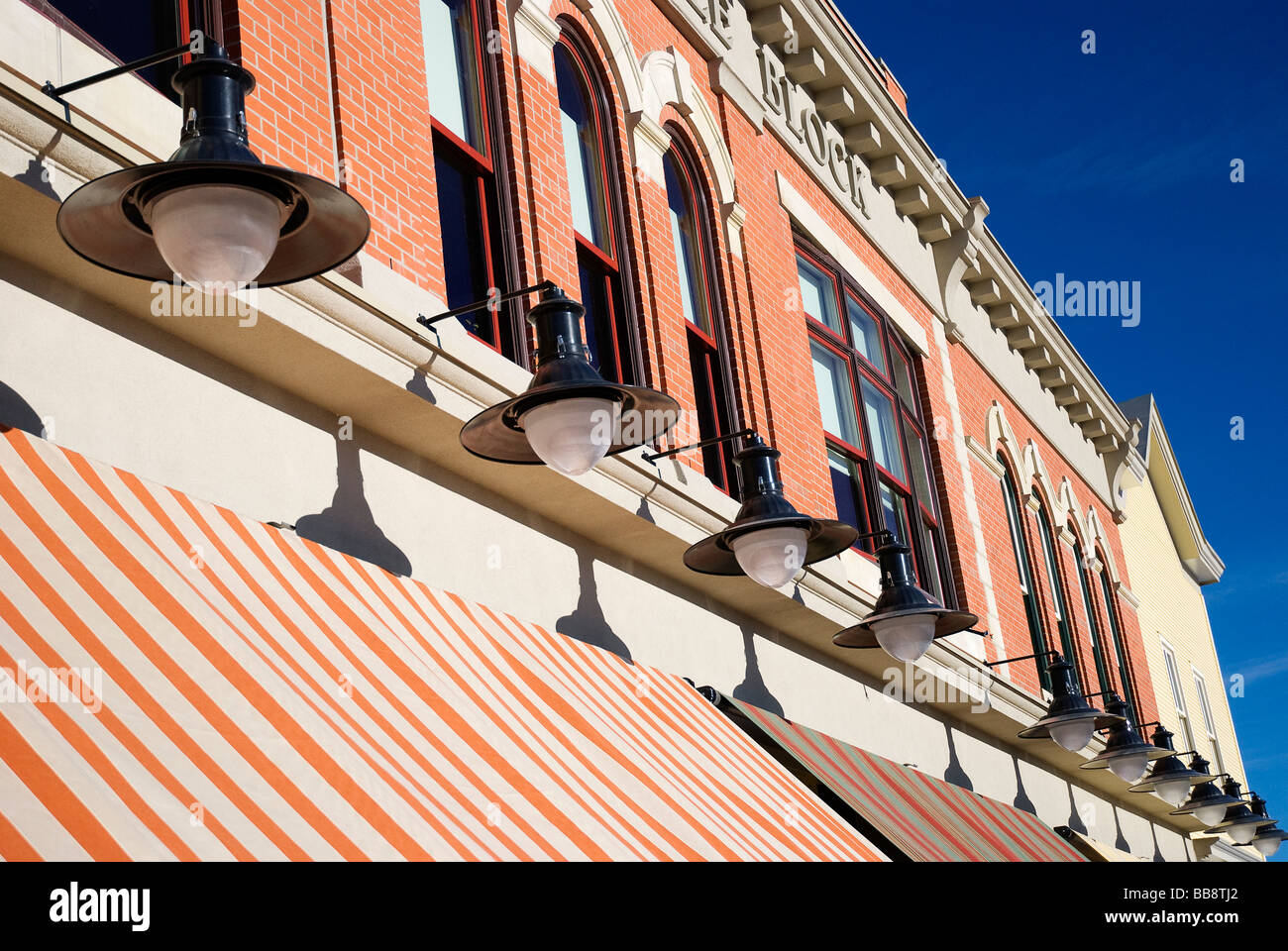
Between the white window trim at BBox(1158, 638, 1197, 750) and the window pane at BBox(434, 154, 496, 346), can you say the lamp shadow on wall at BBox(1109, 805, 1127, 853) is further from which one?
the window pane at BBox(434, 154, 496, 346)

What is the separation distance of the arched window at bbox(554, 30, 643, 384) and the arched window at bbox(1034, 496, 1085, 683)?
10676 millimetres

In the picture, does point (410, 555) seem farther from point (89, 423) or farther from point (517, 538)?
point (89, 423)

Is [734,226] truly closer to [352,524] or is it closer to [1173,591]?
[352,524]

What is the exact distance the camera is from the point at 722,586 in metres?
9.80

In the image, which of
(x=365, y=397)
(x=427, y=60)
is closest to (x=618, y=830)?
(x=365, y=397)

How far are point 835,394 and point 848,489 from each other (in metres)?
0.97

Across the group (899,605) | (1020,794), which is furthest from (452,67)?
(1020,794)

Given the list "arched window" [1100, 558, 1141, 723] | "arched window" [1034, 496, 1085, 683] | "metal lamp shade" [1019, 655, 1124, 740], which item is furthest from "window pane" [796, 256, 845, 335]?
"arched window" [1100, 558, 1141, 723]

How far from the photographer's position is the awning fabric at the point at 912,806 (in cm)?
880

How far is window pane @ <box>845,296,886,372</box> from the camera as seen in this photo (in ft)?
48.5

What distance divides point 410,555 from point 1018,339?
15.1 meters

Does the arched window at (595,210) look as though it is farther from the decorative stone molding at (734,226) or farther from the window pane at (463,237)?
the decorative stone molding at (734,226)

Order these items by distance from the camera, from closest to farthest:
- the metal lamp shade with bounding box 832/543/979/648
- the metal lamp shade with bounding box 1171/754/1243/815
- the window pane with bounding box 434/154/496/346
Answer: the window pane with bounding box 434/154/496/346
the metal lamp shade with bounding box 832/543/979/648
the metal lamp shade with bounding box 1171/754/1243/815

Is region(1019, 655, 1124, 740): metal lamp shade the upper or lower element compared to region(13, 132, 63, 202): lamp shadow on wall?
lower
